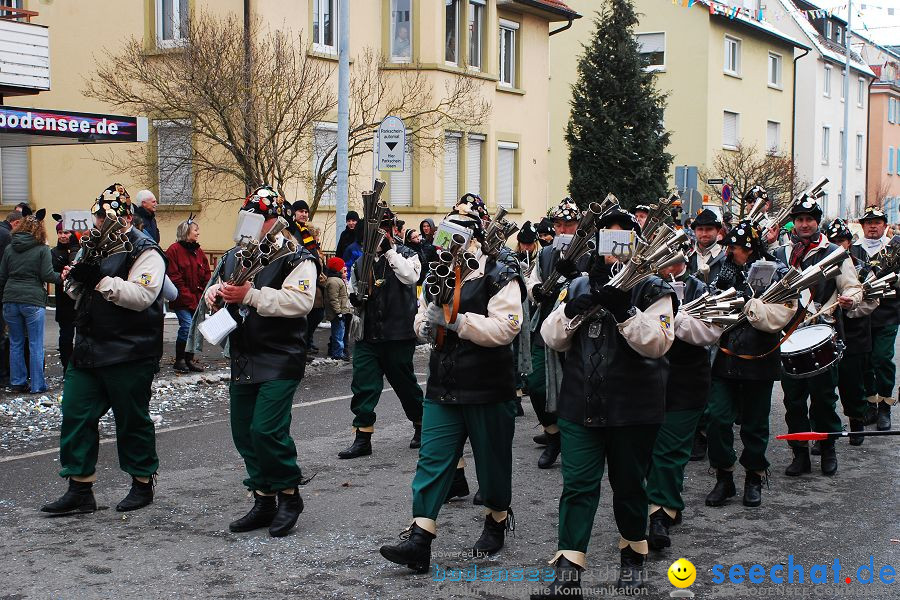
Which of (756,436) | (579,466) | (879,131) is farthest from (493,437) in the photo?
(879,131)

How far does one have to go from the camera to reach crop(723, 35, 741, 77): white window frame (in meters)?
38.1

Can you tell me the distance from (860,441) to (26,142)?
40.2 ft

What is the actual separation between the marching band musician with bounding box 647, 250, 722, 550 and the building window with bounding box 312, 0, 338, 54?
52.9 feet

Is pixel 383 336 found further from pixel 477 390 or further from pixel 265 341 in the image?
pixel 477 390

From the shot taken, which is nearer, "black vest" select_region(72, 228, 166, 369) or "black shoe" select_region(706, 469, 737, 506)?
"black vest" select_region(72, 228, 166, 369)

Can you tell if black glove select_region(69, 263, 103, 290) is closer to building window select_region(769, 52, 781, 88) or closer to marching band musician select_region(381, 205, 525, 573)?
marching band musician select_region(381, 205, 525, 573)

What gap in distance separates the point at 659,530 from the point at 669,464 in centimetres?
40

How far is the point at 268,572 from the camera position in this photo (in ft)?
18.1

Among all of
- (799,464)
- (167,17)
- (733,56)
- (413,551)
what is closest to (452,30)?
(167,17)

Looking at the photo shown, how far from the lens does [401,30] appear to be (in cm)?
2306

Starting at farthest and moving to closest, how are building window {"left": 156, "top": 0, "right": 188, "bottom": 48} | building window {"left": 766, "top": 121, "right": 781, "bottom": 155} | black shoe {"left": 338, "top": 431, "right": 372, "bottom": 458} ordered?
building window {"left": 766, "top": 121, "right": 781, "bottom": 155} < building window {"left": 156, "top": 0, "right": 188, "bottom": 48} < black shoe {"left": 338, "top": 431, "right": 372, "bottom": 458}

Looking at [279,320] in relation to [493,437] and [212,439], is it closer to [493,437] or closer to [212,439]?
[493,437]

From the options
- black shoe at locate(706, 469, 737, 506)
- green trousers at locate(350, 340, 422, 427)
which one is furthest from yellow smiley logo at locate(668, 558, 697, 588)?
green trousers at locate(350, 340, 422, 427)

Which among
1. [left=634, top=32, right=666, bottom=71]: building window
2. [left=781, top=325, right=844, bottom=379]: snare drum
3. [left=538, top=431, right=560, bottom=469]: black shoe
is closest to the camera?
[left=781, top=325, right=844, bottom=379]: snare drum
